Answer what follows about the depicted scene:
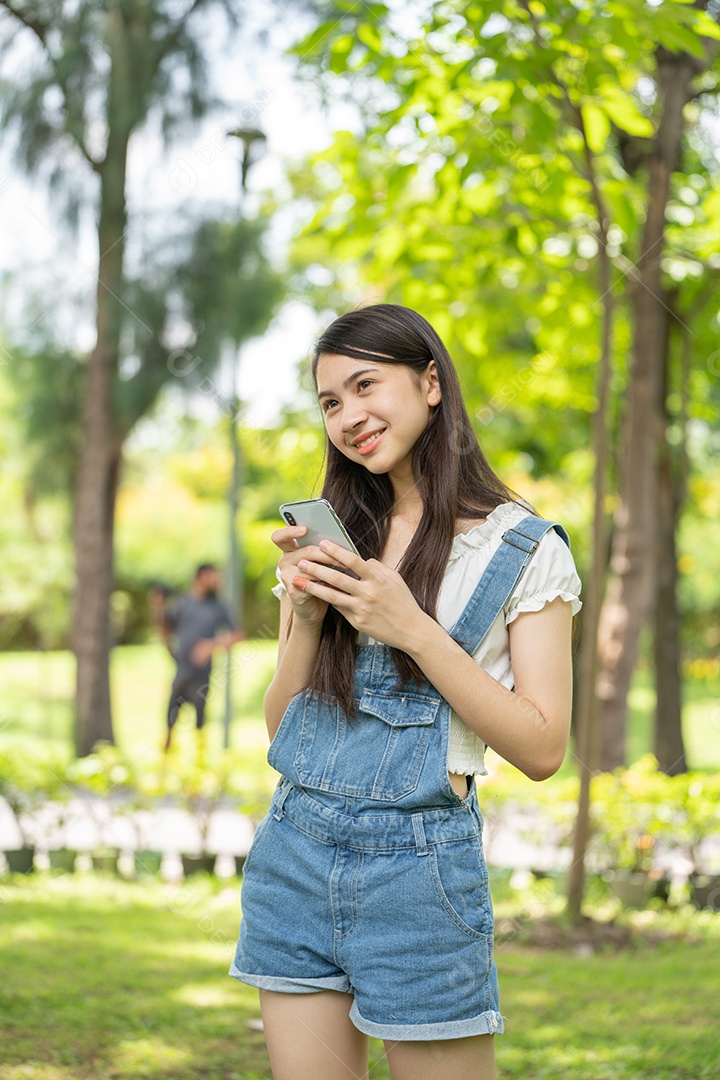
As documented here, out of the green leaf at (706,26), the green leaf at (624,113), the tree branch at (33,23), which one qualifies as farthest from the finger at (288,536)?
the tree branch at (33,23)

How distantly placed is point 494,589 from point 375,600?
7.1 inches

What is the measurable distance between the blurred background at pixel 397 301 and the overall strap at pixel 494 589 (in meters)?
0.46

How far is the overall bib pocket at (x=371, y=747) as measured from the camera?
1.49 meters

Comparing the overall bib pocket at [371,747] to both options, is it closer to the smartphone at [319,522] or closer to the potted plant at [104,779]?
the smartphone at [319,522]

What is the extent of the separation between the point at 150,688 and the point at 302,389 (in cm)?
1025

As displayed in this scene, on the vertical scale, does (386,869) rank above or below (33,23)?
below

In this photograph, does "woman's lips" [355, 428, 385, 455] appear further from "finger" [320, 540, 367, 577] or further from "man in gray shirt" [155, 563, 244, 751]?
"man in gray shirt" [155, 563, 244, 751]

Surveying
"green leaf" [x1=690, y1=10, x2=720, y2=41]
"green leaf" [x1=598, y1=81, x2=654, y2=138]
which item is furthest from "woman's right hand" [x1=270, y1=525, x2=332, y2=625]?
"green leaf" [x1=598, y1=81, x2=654, y2=138]

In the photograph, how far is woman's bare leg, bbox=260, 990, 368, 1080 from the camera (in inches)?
59.2

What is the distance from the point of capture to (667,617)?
8.98 meters

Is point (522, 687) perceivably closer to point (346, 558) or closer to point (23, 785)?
point (346, 558)

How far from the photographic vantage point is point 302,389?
11211mm

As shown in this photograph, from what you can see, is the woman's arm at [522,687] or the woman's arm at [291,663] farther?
the woman's arm at [291,663]

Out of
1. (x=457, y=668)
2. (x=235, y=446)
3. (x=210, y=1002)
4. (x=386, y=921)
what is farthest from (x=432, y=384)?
(x=235, y=446)
